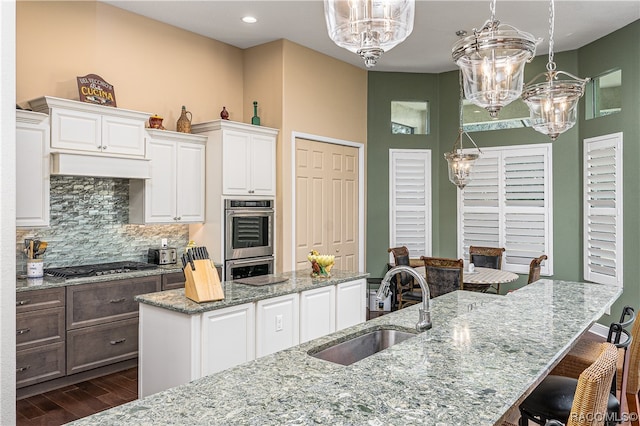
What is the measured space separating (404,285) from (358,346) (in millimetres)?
4072

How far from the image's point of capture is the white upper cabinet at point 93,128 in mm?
3941

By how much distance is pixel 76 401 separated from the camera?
11.9ft

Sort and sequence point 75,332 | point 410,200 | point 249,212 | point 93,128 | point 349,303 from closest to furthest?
point 75,332 < point 349,303 < point 93,128 < point 249,212 < point 410,200

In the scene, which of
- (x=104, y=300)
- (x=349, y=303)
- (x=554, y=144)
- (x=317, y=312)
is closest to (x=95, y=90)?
(x=104, y=300)

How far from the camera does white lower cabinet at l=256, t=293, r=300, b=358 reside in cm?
323

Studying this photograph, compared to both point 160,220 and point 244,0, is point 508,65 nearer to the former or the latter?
point 244,0

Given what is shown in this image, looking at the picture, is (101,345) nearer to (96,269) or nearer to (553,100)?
(96,269)

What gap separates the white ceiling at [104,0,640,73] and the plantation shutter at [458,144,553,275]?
152 centimetres

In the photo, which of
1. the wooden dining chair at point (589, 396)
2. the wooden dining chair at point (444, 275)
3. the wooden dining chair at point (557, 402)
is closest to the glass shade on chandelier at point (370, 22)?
the wooden dining chair at point (589, 396)

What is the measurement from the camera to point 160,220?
480 centimetres

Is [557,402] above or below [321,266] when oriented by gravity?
below

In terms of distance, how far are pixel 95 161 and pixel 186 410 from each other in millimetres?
3368

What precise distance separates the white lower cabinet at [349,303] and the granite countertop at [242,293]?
0.28 ft

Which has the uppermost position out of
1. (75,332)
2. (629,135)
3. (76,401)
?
(629,135)
